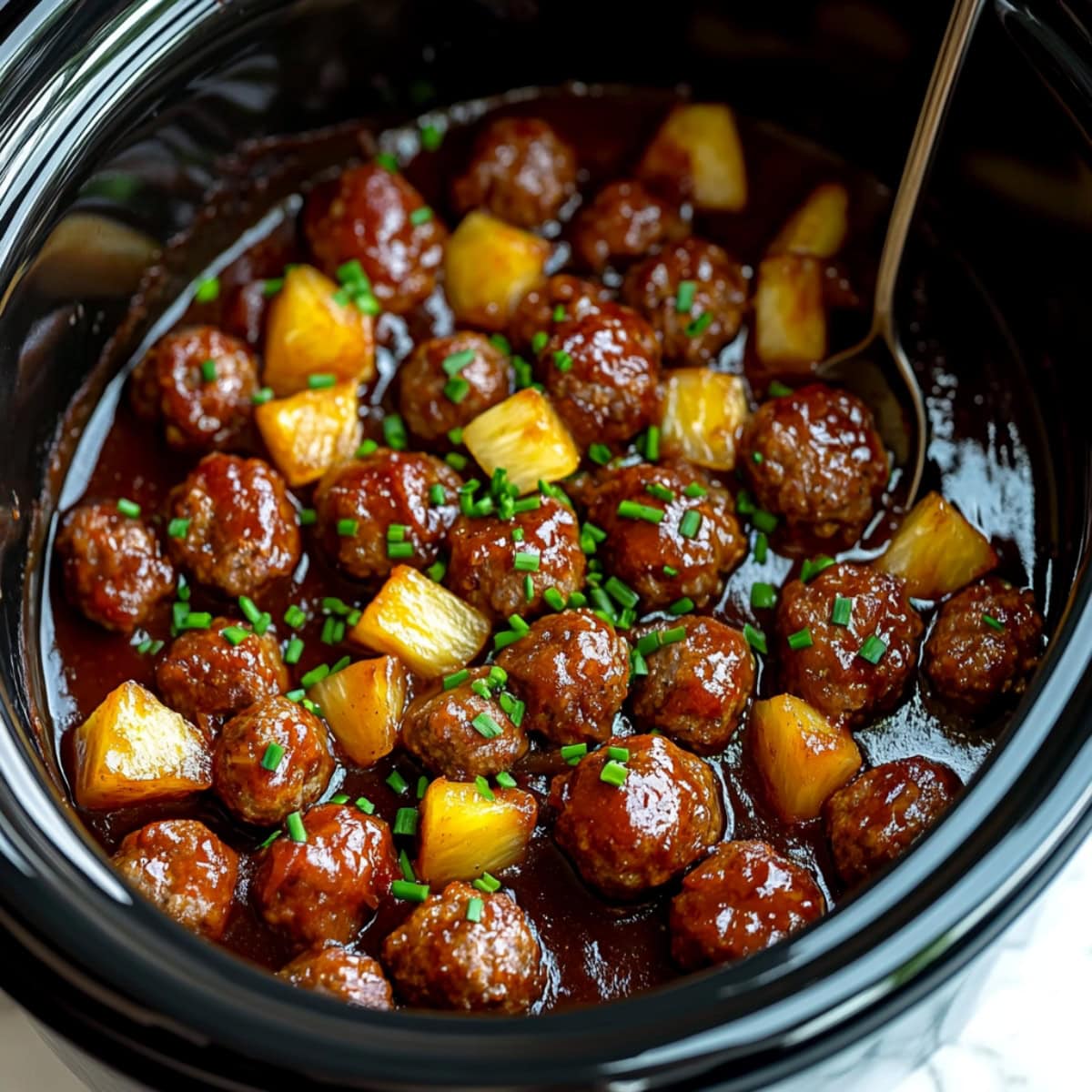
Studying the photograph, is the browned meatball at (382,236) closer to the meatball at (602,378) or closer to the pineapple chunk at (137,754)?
the meatball at (602,378)

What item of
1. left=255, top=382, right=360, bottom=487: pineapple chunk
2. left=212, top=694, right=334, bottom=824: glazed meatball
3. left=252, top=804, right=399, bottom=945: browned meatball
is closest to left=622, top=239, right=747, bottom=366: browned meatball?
left=255, top=382, right=360, bottom=487: pineapple chunk

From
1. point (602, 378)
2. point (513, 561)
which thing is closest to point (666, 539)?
point (513, 561)

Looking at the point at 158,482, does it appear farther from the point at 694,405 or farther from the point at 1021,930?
the point at 1021,930

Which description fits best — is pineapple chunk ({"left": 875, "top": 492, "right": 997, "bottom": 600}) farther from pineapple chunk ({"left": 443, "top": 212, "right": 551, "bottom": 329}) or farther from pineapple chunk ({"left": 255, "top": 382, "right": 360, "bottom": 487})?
pineapple chunk ({"left": 255, "top": 382, "right": 360, "bottom": 487})

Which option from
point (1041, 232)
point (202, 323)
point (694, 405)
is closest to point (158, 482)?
point (202, 323)

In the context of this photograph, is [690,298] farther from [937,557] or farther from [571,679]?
[571,679]

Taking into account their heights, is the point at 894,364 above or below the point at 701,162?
below
